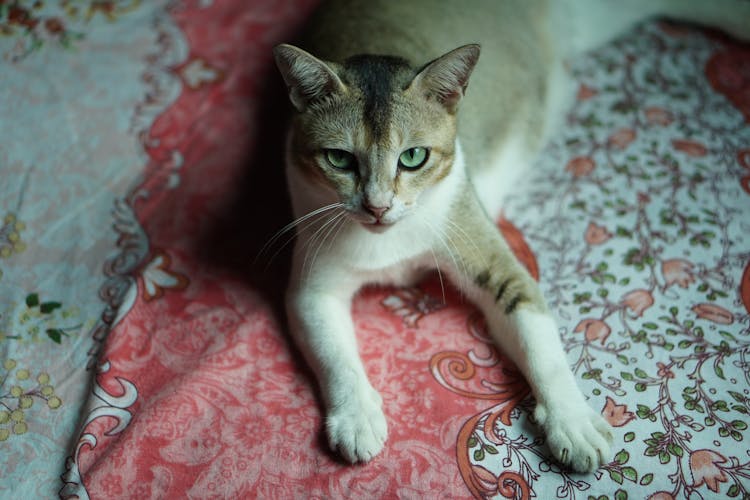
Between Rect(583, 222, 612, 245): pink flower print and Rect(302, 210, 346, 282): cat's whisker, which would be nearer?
Rect(302, 210, 346, 282): cat's whisker

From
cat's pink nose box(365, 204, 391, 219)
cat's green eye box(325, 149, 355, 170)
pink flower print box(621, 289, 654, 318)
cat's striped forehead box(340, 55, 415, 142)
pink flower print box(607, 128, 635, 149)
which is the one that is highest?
cat's striped forehead box(340, 55, 415, 142)

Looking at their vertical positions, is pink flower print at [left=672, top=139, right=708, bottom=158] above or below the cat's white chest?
above

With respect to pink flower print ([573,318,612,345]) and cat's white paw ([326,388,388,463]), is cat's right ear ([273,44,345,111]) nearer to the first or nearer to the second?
cat's white paw ([326,388,388,463])

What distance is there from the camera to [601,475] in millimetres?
1316

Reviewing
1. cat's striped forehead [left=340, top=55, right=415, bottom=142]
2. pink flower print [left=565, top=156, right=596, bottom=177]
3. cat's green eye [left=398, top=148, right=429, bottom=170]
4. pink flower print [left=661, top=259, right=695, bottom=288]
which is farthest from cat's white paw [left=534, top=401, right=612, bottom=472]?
pink flower print [left=565, top=156, right=596, bottom=177]

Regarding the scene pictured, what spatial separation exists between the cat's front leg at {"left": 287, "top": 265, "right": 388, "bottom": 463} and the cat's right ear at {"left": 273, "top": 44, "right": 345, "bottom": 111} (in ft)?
1.42

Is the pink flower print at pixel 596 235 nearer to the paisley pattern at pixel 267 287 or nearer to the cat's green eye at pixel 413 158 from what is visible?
the paisley pattern at pixel 267 287

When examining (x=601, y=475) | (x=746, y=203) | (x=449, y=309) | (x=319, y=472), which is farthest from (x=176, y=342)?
(x=746, y=203)

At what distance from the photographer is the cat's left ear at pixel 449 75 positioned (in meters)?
1.33

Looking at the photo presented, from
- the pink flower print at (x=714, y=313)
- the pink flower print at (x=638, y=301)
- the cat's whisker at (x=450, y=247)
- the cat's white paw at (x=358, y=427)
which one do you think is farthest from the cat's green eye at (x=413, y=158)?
the pink flower print at (x=714, y=313)

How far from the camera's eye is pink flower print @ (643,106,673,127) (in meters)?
2.05

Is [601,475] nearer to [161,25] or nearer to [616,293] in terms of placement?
[616,293]

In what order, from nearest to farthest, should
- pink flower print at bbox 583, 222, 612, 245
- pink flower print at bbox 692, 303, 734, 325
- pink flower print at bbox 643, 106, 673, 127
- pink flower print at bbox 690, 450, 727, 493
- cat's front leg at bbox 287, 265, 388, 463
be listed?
1. pink flower print at bbox 690, 450, 727, 493
2. cat's front leg at bbox 287, 265, 388, 463
3. pink flower print at bbox 692, 303, 734, 325
4. pink flower print at bbox 583, 222, 612, 245
5. pink flower print at bbox 643, 106, 673, 127

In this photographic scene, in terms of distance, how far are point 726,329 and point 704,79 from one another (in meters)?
1.02
